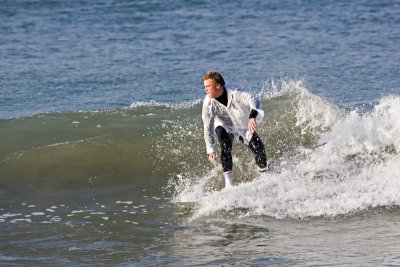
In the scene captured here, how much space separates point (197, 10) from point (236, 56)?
6286 mm

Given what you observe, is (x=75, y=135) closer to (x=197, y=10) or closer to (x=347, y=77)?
(x=347, y=77)

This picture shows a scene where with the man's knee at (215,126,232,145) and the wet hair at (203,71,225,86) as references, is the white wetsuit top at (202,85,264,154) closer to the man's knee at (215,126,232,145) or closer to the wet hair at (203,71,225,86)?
the man's knee at (215,126,232,145)

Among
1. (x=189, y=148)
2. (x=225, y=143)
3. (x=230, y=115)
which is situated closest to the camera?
(x=230, y=115)

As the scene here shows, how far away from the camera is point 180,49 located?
22344mm

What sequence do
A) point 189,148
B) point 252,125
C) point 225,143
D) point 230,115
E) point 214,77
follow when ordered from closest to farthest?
point 252,125
point 214,77
point 230,115
point 225,143
point 189,148

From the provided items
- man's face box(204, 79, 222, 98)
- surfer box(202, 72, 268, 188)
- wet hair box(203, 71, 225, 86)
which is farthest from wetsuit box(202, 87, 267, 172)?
wet hair box(203, 71, 225, 86)

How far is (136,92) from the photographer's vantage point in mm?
18203

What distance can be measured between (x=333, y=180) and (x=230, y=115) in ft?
5.08

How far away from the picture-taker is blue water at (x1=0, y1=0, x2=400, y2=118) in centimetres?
1812

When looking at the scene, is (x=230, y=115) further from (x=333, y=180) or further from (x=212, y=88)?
(x=333, y=180)

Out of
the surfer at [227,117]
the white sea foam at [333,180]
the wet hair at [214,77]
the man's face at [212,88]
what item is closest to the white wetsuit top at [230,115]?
the surfer at [227,117]

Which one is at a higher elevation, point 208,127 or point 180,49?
point 180,49

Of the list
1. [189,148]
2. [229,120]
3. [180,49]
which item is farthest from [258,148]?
[180,49]

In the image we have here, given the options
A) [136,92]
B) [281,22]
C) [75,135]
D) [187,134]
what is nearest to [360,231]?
[187,134]
